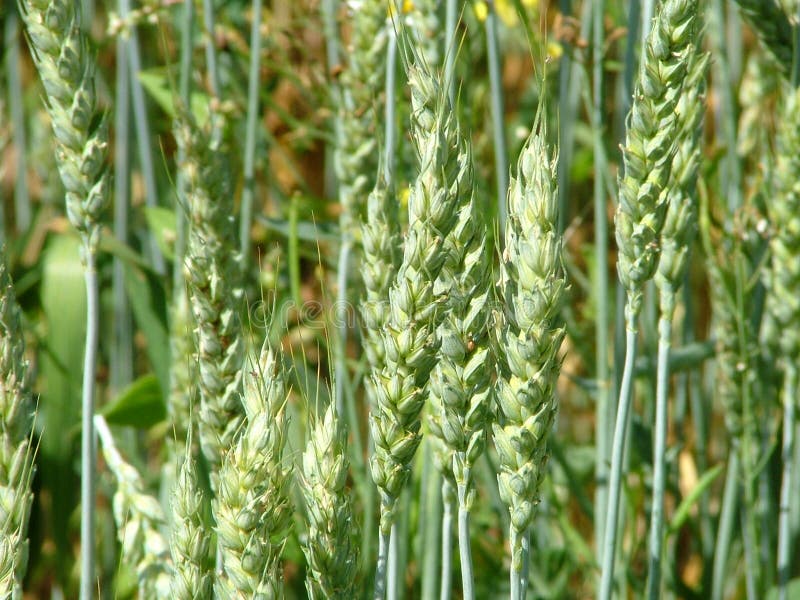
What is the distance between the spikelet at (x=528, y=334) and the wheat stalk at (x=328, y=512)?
104 mm

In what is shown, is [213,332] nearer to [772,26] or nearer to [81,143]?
[81,143]

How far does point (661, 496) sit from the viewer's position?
79 cm

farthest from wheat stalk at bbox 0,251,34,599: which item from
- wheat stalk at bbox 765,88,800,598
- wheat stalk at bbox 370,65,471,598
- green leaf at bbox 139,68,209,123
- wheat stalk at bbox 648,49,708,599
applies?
wheat stalk at bbox 765,88,800,598

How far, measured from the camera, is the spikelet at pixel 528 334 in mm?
560

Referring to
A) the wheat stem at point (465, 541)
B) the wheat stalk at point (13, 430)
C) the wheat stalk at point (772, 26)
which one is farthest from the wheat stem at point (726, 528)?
the wheat stalk at point (13, 430)

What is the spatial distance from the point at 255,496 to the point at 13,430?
0.66 ft

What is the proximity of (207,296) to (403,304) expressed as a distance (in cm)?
23

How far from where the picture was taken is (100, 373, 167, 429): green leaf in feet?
3.65

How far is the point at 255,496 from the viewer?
0.56 m

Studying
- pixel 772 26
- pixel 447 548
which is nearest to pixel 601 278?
pixel 772 26

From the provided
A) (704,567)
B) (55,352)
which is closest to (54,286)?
(55,352)

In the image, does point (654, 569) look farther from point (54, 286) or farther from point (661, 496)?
point (54, 286)

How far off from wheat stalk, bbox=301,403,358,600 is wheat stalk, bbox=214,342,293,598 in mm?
20

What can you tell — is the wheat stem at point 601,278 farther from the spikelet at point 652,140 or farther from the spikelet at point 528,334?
the spikelet at point 528,334
